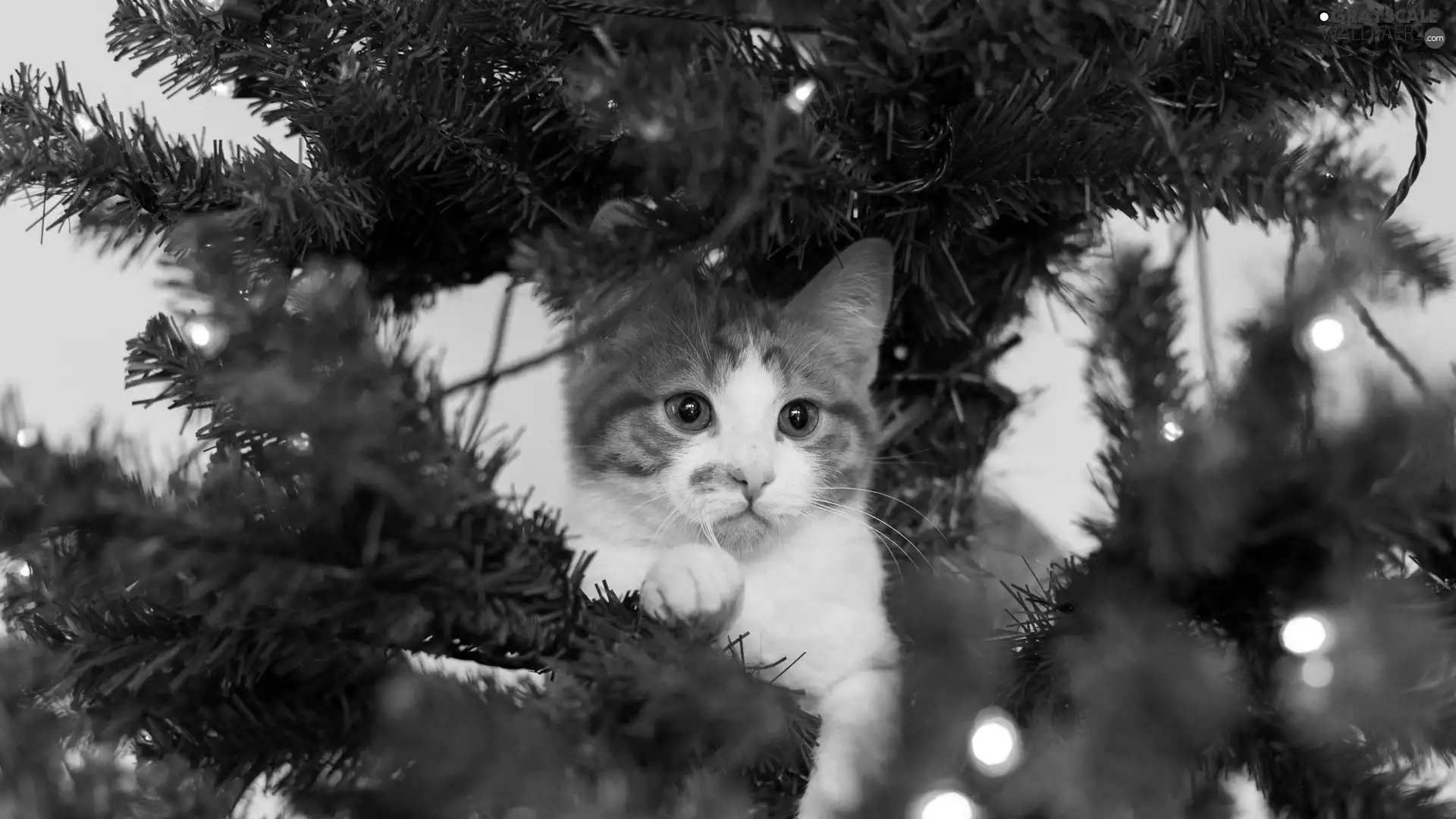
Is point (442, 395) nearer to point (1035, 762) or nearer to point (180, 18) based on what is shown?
point (1035, 762)

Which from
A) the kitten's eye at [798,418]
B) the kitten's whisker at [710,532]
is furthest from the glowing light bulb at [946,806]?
the kitten's eye at [798,418]

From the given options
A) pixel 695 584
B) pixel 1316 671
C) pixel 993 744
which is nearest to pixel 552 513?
pixel 695 584

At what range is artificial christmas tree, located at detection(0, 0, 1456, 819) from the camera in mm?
365

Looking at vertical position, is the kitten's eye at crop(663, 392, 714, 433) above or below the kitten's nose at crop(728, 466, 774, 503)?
above

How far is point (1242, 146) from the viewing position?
1.84 feet

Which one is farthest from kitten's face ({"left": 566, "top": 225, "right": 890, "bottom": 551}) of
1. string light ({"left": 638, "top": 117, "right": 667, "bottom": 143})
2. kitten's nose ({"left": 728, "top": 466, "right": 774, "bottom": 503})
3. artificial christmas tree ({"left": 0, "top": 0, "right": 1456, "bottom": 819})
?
string light ({"left": 638, "top": 117, "right": 667, "bottom": 143})

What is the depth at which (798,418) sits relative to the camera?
928 millimetres

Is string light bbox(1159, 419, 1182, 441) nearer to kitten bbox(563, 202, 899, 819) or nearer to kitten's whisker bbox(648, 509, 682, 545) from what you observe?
kitten bbox(563, 202, 899, 819)

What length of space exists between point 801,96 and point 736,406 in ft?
1.21

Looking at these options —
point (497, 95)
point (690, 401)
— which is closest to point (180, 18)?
point (497, 95)

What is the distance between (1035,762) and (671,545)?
1.67ft

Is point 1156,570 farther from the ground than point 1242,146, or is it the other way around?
point 1242,146

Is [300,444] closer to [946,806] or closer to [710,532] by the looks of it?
[946,806]

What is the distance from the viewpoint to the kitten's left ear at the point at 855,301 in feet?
2.82
